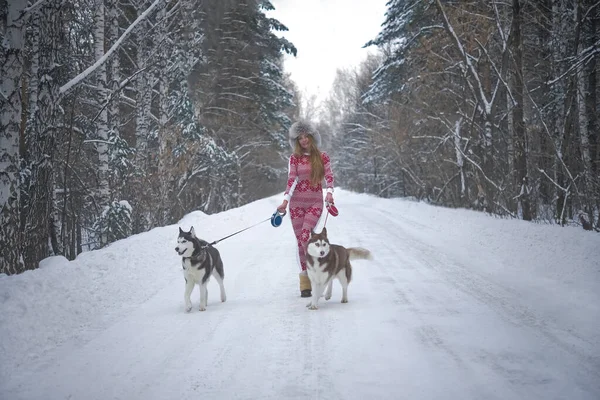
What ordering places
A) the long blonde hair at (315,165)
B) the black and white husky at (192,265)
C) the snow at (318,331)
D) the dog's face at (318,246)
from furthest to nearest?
the long blonde hair at (315,165) < the black and white husky at (192,265) < the dog's face at (318,246) < the snow at (318,331)

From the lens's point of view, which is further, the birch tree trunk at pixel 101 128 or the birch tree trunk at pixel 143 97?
the birch tree trunk at pixel 143 97

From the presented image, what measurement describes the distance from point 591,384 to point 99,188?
10.6 m

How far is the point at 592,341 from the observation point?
10.7 feet

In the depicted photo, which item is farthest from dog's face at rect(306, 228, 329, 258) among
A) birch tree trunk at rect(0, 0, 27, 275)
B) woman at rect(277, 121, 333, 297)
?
birch tree trunk at rect(0, 0, 27, 275)

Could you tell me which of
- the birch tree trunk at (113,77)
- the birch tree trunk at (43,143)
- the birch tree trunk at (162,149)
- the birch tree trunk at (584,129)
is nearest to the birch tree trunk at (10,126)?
the birch tree trunk at (43,143)

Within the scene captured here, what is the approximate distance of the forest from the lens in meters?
6.16

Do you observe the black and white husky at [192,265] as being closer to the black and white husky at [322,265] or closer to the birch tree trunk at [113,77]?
the black and white husky at [322,265]

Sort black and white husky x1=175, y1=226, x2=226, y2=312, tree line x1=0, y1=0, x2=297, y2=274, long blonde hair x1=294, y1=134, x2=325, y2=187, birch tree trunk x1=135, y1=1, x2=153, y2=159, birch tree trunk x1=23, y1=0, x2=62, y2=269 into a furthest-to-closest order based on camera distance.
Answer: birch tree trunk x1=135, y1=1, x2=153, y2=159 < birch tree trunk x1=23, y1=0, x2=62, y2=269 < tree line x1=0, y1=0, x2=297, y2=274 < long blonde hair x1=294, y1=134, x2=325, y2=187 < black and white husky x1=175, y1=226, x2=226, y2=312

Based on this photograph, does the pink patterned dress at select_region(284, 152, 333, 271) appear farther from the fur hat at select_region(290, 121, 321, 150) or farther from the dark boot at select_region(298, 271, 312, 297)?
the fur hat at select_region(290, 121, 321, 150)

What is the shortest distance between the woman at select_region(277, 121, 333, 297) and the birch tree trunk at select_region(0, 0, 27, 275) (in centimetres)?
379

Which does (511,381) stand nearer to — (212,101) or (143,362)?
(143,362)

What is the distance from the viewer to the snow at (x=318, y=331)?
9.12 feet

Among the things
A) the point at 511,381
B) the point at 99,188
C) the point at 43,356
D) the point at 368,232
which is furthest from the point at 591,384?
the point at 99,188

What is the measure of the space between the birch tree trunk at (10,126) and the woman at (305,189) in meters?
3.79
